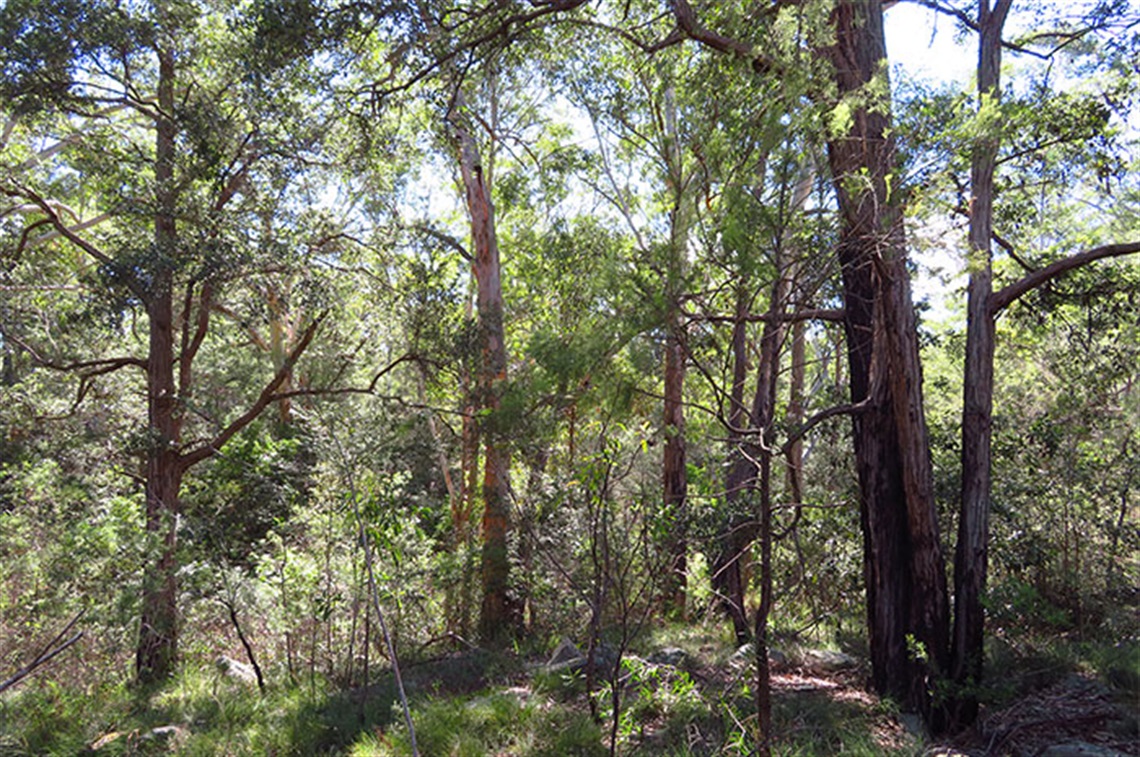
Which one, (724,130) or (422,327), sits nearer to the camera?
(724,130)

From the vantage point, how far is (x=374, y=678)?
700 cm

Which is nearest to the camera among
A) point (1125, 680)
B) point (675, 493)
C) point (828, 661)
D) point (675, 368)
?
point (1125, 680)

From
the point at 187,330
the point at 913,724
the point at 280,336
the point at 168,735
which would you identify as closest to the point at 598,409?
the point at 913,724

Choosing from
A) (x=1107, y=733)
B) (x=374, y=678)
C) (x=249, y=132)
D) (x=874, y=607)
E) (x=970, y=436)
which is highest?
(x=249, y=132)

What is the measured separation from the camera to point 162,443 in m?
8.02

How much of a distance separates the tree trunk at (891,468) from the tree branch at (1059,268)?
71 cm

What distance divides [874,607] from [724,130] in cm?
392

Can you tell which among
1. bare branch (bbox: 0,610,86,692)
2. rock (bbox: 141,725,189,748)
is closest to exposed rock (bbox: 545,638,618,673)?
rock (bbox: 141,725,189,748)

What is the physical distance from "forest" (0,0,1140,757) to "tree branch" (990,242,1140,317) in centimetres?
2

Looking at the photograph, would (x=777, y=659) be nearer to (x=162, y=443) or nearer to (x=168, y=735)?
(x=168, y=735)

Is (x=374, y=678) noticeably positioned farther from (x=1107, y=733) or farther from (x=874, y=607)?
(x=1107, y=733)

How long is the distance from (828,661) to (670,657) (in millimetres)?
1491

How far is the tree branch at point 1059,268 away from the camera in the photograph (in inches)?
198

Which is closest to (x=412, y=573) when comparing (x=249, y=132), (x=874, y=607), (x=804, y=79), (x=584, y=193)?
(x=874, y=607)
